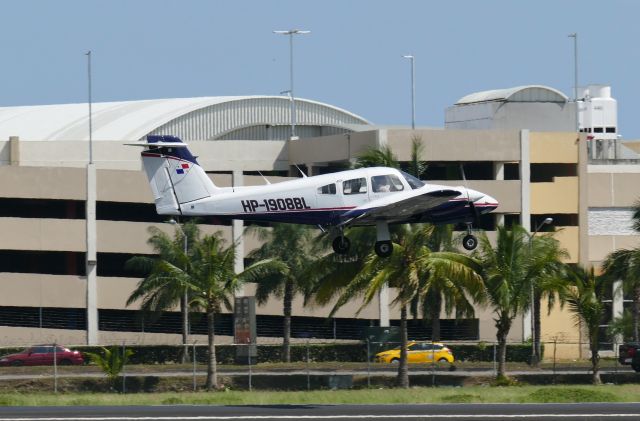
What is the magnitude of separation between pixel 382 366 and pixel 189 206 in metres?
21.8

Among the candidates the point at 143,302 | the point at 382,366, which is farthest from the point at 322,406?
the point at 143,302

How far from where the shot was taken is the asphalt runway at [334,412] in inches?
1699

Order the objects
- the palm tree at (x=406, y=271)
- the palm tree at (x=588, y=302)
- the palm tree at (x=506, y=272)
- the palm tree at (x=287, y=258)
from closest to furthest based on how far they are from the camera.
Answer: the palm tree at (x=406, y=271)
the palm tree at (x=506, y=272)
the palm tree at (x=588, y=302)
the palm tree at (x=287, y=258)

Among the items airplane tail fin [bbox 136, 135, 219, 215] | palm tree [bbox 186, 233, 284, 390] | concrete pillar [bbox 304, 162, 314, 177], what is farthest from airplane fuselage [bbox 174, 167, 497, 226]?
concrete pillar [bbox 304, 162, 314, 177]

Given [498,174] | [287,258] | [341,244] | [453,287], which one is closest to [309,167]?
[498,174]

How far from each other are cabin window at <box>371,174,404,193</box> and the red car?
90.0ft

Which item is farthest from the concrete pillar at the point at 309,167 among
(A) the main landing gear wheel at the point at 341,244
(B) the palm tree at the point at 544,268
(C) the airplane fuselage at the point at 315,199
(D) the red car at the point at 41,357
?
(C) the airplane fuselage at the point at 315,199

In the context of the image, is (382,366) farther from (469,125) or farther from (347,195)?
(469,125)

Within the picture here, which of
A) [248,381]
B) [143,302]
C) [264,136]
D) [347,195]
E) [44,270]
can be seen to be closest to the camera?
[347,195]

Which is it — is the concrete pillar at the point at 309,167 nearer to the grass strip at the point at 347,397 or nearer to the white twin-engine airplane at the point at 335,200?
the grass strip at the point at 347,397

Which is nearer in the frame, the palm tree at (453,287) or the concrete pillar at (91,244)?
the palm tree at (453,287)

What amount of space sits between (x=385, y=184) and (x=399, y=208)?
3.05ft

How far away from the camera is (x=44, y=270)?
8850cm

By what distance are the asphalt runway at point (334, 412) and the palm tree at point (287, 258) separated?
29420mm
